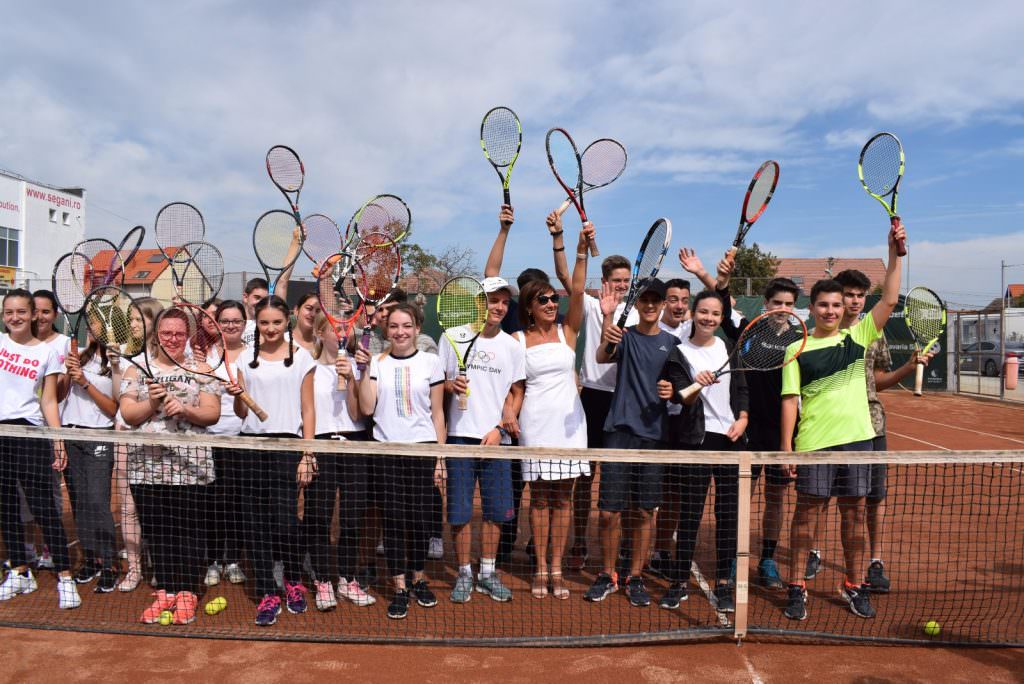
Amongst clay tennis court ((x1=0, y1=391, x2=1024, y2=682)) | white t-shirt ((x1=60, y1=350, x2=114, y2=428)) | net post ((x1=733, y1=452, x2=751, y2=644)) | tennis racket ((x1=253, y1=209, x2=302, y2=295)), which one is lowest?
clay tennis court ((x1=0, y1=391, x2=1024, y2=682))

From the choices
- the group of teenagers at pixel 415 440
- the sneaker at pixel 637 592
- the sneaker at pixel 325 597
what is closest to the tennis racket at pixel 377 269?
the group of teenagers at pixel 415 440

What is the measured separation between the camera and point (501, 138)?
4844 millimetres

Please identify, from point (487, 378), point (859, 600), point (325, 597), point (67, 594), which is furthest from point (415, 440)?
point (859, 600)

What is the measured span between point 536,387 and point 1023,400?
51.1 ft

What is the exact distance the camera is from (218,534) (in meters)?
4.12

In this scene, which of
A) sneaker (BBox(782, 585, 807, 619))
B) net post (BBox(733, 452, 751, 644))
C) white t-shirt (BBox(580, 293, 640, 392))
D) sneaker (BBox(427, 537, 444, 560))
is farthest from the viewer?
sneaker (BBox(427, 537, 444, 560))

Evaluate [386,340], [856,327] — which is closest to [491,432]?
[386,340]

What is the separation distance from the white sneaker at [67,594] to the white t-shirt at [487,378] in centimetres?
229

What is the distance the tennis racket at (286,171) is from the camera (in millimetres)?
5219

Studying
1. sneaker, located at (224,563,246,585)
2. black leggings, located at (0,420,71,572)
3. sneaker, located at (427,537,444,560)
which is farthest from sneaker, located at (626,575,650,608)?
black leggings, located at (0,420,71,572)

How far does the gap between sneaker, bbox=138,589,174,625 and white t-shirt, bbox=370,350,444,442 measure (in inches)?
55.2

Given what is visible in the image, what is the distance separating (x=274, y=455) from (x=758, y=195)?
10.4 ft

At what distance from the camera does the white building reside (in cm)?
3269

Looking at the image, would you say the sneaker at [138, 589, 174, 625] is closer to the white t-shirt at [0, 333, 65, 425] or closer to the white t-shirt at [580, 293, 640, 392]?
the white t-shirt at [0, 333, 65, 425]
